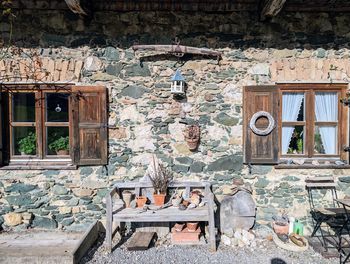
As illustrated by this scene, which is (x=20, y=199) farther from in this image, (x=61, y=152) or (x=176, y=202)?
(x=176, y=202)

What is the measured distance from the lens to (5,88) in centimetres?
418

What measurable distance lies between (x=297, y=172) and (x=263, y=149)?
0.66 metres

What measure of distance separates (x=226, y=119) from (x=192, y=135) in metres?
0.60

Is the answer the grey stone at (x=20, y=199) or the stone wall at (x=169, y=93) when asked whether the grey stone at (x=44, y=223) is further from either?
the grey stone at (x=20, y=199)

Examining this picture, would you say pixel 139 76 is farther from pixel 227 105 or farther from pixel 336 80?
pixel 336 80

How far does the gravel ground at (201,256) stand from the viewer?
342cm

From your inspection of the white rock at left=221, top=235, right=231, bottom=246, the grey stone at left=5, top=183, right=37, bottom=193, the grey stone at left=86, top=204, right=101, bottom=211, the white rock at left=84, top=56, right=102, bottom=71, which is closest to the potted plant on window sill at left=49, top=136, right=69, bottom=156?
the grey stone at left=5, top=183, right=37, bottom=193

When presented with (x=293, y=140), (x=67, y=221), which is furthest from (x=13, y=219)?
(x=293, y=140)

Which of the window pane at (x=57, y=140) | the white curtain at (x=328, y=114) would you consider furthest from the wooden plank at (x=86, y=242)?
the white curtain at (x=328, y=114)

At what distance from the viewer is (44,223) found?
4.20 m

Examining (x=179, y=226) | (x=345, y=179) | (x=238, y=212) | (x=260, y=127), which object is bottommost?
(x=179, y=226)

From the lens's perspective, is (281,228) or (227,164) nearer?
(281,228)

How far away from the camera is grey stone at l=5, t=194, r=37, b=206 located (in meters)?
4.18

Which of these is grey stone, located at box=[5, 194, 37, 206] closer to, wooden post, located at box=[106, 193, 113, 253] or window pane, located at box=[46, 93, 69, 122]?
window pane, located at box=[46, 93, 69, 122]
